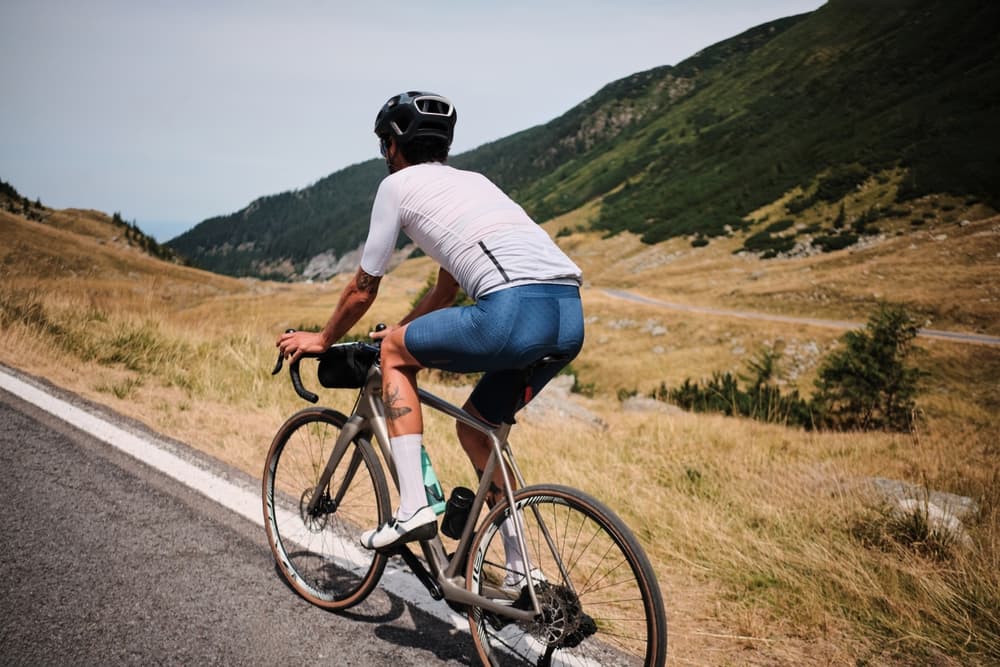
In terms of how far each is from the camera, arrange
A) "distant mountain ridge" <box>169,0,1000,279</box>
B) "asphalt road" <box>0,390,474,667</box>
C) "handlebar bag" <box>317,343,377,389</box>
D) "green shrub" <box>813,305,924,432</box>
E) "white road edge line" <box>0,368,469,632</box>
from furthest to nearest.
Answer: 1. "distant mountain ridge" <box>169,0,1000,279</box>
2. "green shrub" <box>813,305,924,432</box>
3. "white road edge line" <box>0,368,469,632</box>
4. "handlebar bag" <box>317,343,377,389</box>
5. "asphalt road" <box>0,390,474,667</box>

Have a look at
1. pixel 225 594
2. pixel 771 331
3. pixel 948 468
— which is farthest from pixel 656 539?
pixel 771 331

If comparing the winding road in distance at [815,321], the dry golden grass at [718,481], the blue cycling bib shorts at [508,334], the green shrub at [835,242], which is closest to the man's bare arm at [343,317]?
the blue cycling bib shorts at [508,334]

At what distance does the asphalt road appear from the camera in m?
2.33

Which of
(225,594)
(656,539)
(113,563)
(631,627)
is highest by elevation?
(113,563)

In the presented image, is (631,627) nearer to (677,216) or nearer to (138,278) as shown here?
(138,278)

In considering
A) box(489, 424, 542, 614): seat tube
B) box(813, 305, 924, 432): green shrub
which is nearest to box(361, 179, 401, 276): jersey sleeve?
box(489, 424, 542, 614): seat tube

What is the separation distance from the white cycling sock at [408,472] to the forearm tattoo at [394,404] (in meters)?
0.10

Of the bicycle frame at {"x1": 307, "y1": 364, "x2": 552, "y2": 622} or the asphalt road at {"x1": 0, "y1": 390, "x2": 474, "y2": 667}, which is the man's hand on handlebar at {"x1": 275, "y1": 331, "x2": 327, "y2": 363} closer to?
the bicycle frame at {"x1": 307, "y1": 364, "x2": 552, "y2": 622}

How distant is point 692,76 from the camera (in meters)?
191

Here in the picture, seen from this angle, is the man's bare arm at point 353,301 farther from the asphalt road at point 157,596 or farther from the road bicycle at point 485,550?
the asphalt road at point 157,596

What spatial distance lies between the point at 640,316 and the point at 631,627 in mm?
37445

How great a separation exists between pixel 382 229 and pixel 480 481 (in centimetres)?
116

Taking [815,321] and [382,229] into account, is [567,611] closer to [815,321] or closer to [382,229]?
[382,229]

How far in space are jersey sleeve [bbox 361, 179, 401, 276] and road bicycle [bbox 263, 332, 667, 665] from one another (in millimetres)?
515
